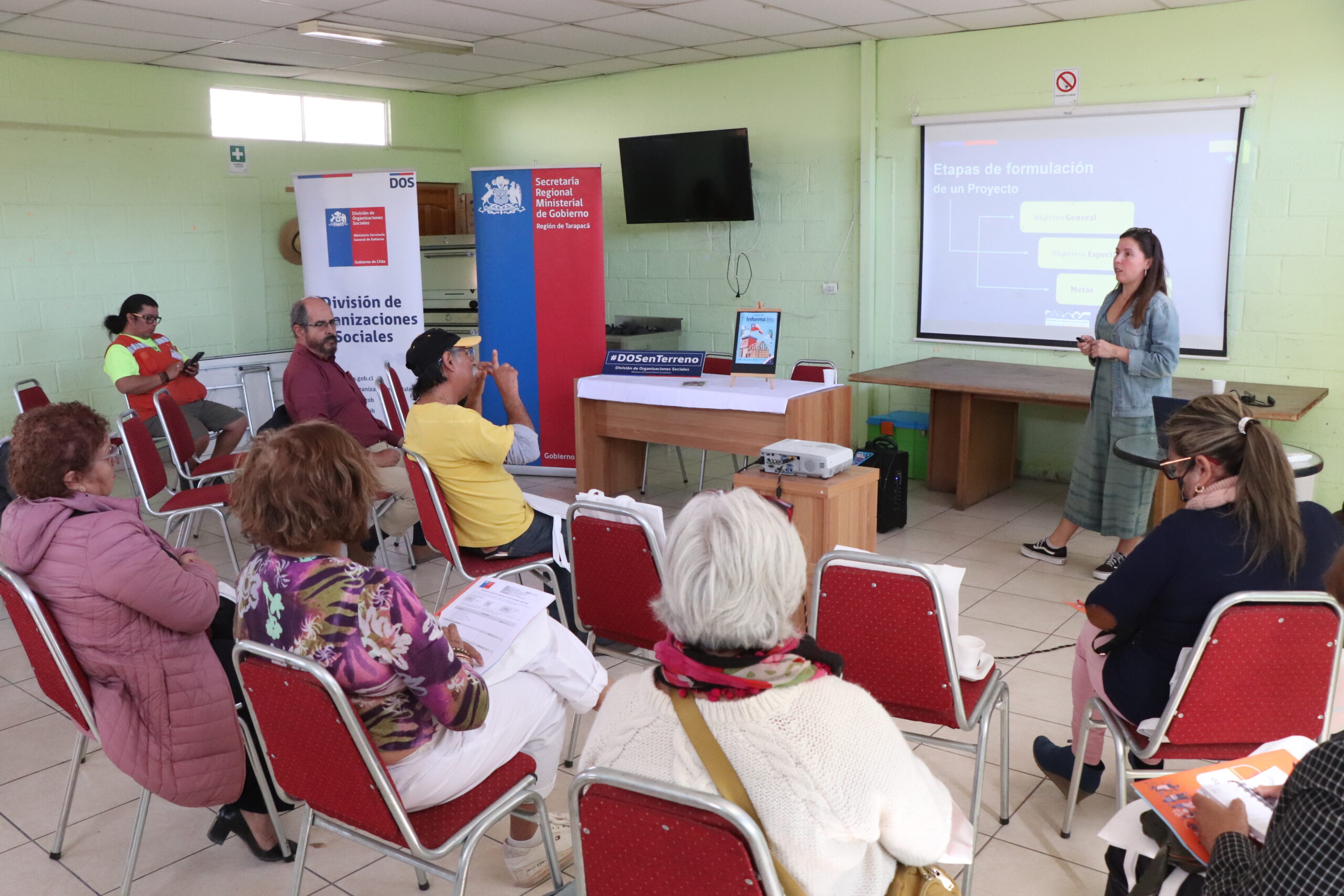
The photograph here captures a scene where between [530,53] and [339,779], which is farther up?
[530,53]

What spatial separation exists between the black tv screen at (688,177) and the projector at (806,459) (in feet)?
11.5

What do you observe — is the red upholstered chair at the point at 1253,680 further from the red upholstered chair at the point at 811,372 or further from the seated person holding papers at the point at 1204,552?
the red upholstered chair at the point at 811,372

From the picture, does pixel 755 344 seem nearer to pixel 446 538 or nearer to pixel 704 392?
pixel 704 392

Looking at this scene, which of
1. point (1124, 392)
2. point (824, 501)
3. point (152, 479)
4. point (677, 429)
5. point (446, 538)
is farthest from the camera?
point (677, 429)

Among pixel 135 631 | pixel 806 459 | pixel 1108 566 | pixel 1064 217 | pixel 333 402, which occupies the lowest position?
pixel 1108 566

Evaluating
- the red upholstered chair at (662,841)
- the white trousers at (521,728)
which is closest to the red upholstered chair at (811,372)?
the white trousers at (521,728)

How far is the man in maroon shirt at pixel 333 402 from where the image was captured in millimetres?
4402

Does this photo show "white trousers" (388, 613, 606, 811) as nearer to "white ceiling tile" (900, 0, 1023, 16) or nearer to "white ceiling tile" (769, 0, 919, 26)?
"white ceiling tile" (769, 0, 919, 26)

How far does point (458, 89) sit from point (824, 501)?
5.96m

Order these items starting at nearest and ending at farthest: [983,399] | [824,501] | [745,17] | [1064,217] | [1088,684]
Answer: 1. [1088,684]
2. [824,501]
3. [745,17]
4. [983,399]
5. [1064,217]

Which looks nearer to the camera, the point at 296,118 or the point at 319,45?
the point at 319,45

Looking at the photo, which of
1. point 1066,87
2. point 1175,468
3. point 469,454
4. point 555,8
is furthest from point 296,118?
point 1175,468

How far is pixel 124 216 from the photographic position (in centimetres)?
688

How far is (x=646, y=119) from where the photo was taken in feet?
Answer: 24.4
